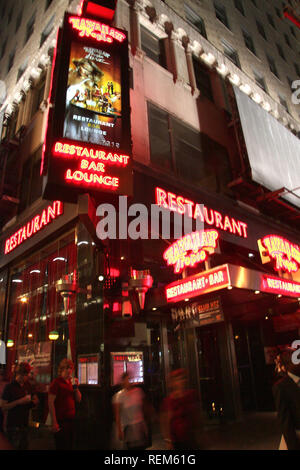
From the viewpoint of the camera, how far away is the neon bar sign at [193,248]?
8297 mm

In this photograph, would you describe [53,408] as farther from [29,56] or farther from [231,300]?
[29,56]

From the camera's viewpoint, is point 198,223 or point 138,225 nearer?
point 138,225

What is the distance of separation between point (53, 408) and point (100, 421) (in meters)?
2.11

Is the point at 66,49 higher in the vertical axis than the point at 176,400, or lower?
higher

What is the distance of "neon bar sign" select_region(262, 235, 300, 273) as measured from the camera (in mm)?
10375

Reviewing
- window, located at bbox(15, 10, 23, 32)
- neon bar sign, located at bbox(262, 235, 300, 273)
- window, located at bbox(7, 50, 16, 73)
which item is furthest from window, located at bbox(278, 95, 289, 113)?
window, located at bbox(15, 10, 23, 32)

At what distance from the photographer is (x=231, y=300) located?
31.5 ft

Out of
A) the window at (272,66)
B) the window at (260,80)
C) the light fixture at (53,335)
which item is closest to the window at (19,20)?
the window at (260,80)

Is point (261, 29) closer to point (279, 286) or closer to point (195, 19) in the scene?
point (195, 19)

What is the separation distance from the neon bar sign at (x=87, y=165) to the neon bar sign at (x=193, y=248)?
2.28 meters

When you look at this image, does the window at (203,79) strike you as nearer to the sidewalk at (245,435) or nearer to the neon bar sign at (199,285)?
the neon bar sign at (199,285)

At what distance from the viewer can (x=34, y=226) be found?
37.1ft

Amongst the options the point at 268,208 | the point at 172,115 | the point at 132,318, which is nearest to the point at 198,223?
the point at 132,318

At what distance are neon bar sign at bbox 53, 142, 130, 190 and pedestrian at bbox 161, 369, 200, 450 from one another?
5.05 metres
